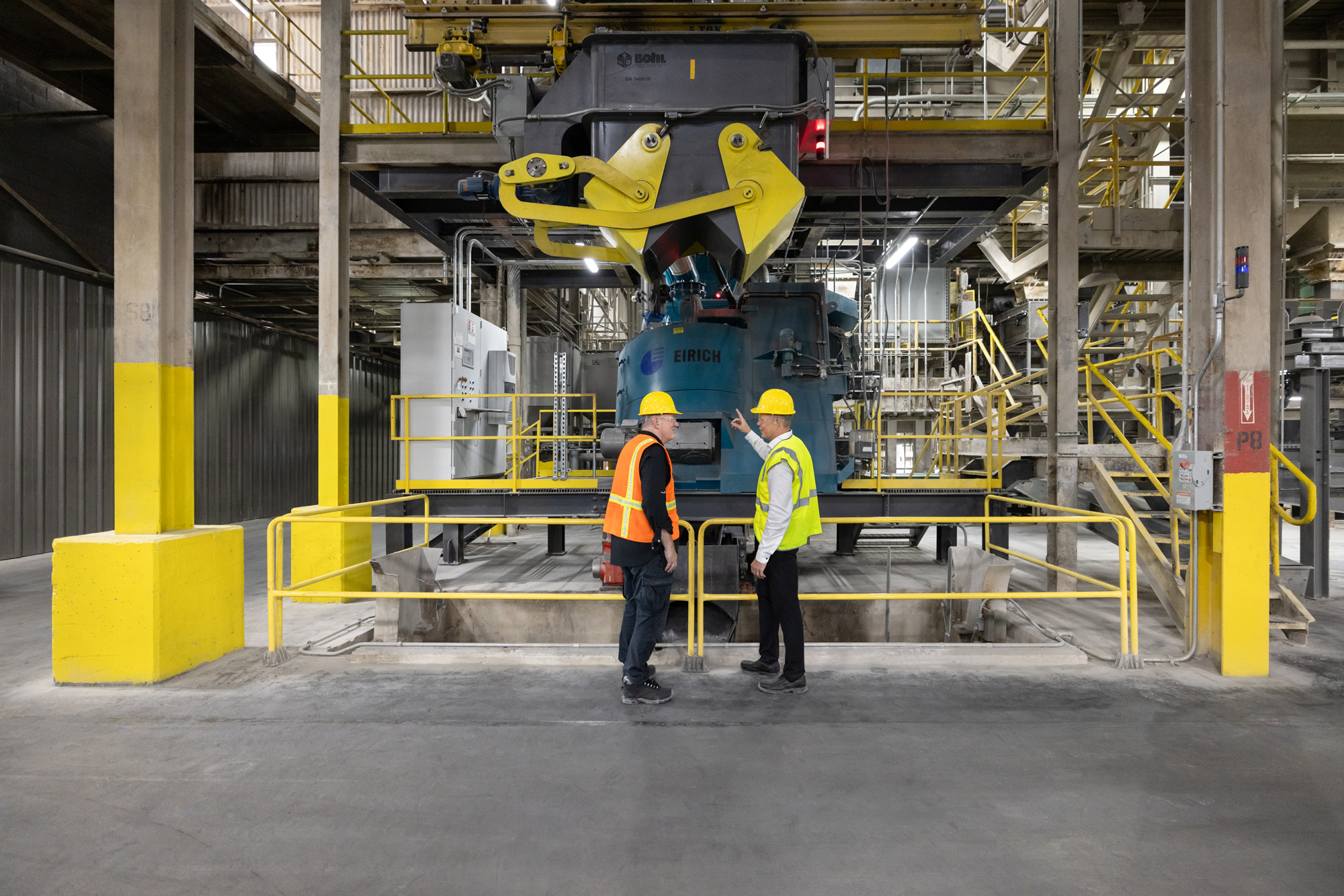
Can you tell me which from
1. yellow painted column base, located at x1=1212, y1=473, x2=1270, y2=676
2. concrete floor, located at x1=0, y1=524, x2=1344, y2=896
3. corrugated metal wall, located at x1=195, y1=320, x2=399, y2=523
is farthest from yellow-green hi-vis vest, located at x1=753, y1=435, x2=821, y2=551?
corrugated metal wall, located at x1=195, y1=320, x2=399, y2=523

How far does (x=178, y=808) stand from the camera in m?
3.47

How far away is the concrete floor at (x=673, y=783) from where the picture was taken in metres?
2.97

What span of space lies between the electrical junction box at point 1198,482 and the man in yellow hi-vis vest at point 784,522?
304 cm

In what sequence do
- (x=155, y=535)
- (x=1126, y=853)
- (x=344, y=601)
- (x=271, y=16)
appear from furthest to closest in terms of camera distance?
(x=271, y=16)
(x=344, y=601)
(x=155, y=535)
(x=1126, y=853)

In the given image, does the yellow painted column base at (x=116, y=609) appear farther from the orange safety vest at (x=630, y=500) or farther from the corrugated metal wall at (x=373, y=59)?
the corrugated metal wall at (x=373, y=59)

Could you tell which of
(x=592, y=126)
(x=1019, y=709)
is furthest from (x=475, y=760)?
(x=592, y=126)

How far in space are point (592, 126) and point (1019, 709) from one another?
18.0ft

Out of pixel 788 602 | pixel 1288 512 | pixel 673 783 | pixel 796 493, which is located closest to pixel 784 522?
pixel 796 493

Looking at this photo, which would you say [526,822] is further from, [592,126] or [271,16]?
[271,16]

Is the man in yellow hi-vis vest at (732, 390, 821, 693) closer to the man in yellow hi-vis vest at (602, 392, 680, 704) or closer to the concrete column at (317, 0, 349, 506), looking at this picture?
the man in yellow hi-vis vest at (602, 392, 680, 704)

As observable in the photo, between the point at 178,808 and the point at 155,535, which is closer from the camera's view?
the point at 178,808

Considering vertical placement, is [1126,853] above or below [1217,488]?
below

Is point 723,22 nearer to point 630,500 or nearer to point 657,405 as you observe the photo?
point 657,405

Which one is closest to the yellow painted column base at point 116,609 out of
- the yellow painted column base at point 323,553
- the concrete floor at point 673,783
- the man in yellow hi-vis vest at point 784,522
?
the concrete floor at point 673,783
